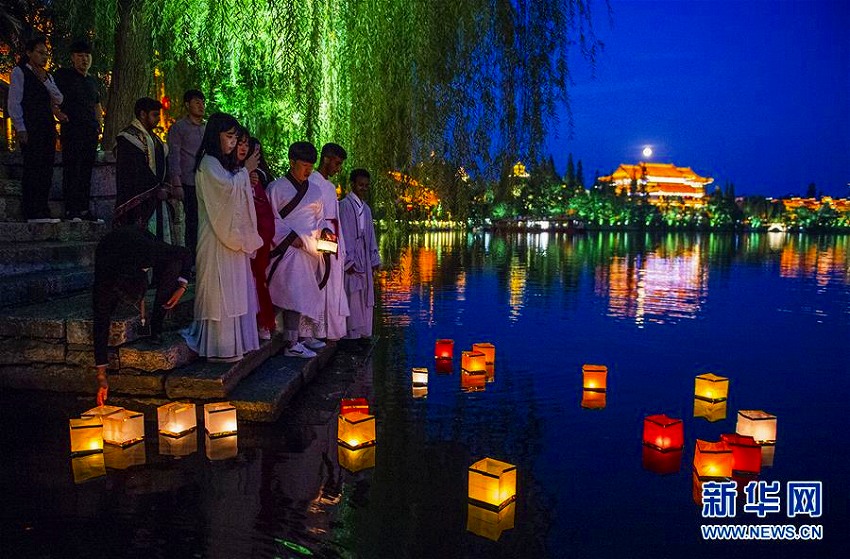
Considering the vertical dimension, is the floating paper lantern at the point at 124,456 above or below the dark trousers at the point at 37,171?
below

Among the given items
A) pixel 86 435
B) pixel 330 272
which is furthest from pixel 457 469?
pixel 330 272

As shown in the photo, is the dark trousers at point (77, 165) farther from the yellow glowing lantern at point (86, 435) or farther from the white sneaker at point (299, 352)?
the yellow glowing lantern at point (86, 435)

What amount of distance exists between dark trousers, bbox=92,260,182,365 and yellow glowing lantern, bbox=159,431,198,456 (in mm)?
865

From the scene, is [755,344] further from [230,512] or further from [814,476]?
[230,512]

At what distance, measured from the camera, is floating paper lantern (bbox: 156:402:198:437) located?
4191 mm

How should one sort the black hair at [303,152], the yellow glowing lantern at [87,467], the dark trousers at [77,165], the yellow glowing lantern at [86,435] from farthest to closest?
the dark trousers at [77,165] < the black hair at [303,152] < the yellow glowing lantern at [86,435] < the yellow glowing lantern at [87,467]

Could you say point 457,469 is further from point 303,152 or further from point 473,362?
point 303,152

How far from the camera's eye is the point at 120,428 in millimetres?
4043

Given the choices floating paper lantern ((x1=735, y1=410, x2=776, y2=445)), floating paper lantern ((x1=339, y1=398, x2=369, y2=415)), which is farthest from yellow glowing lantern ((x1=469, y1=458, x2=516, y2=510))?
floating paper lantern ((x1=735, y1=410, x2=776, y2=445))

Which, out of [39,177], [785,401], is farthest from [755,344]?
[39,177]

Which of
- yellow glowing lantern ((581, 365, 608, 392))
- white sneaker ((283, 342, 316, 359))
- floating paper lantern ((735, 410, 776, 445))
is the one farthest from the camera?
white sneaker ((283, 342, 316, 359))

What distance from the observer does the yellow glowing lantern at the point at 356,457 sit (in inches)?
156

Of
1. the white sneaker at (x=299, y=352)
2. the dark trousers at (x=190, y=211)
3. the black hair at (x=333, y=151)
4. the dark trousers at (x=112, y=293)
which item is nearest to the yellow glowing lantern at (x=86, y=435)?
the dark trousers at (x=112, y=293)

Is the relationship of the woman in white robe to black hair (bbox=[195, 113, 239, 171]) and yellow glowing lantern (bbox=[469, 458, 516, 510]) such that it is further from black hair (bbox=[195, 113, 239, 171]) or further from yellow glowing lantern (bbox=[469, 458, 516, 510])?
yellow glowing lantern (bbox=[469, 458, 516, 510])
